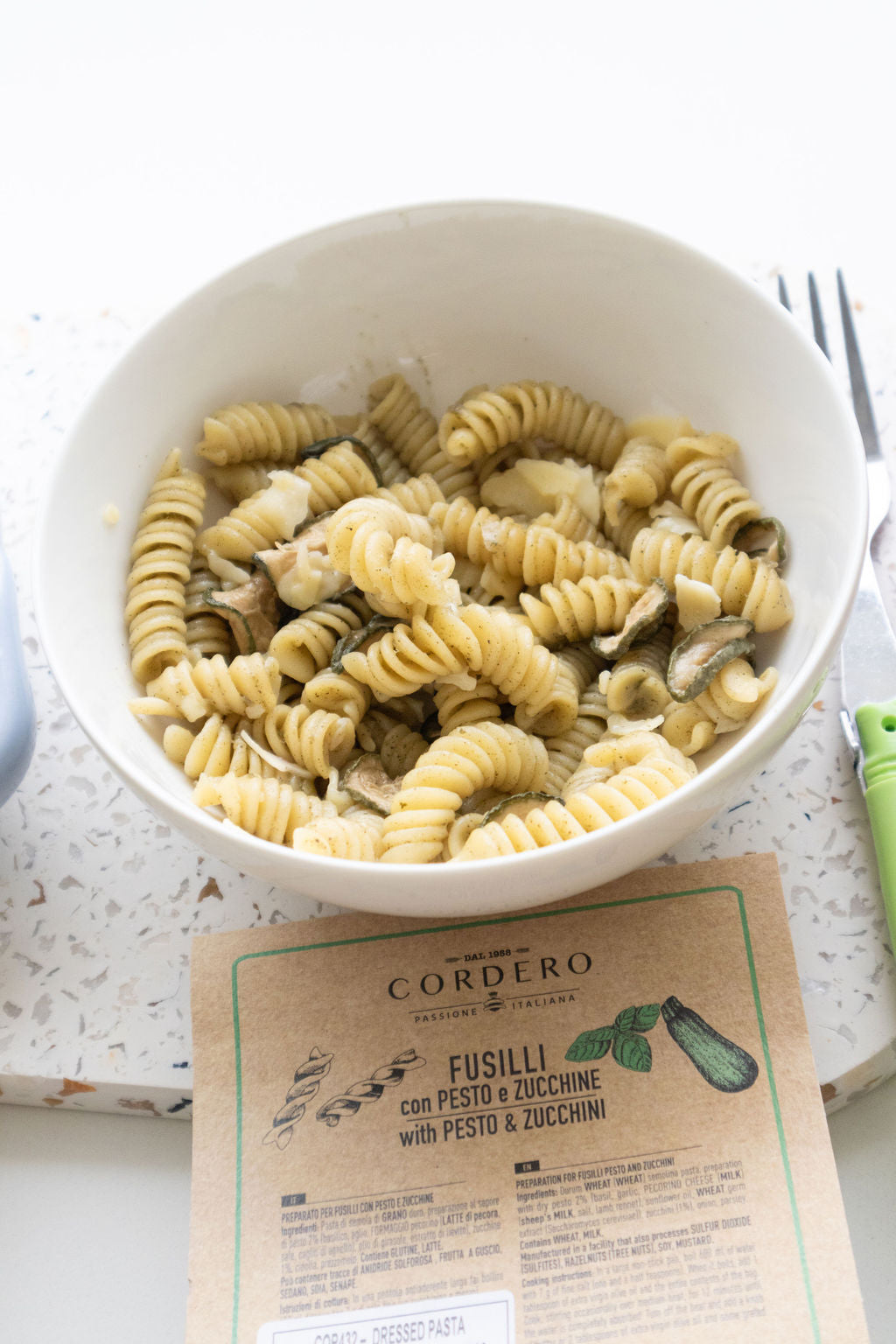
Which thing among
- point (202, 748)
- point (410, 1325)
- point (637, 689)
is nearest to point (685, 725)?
point (637, 689)

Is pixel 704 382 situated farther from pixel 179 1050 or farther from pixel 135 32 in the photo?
pixel 135 32

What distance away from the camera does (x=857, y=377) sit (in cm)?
129

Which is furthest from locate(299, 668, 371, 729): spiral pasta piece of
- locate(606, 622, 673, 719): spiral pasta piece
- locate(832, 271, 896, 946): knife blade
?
locate(832, 271, 896, 946): knife blade

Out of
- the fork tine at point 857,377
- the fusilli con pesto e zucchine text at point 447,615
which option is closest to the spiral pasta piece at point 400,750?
the fusilli con pesto e zucchine text at point 447,615

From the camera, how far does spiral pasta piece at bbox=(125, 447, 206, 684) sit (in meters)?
1.02

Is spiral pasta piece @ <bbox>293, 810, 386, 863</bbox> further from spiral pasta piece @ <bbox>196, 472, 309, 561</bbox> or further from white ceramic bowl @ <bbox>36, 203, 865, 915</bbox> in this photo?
spiral pasta piece @ <bbox>196, 472, 309, 561</bbox>

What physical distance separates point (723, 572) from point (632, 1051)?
1.30ft

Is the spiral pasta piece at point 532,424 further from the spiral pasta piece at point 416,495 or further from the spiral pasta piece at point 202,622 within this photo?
the spiral pasta piece at point 202,622

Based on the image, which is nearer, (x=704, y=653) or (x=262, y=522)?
(x=704, y=653)

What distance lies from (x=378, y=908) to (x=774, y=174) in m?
1.20

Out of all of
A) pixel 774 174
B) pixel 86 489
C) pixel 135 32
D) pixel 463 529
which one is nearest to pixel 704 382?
pixel 463 529

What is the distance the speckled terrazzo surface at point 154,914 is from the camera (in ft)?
3.38

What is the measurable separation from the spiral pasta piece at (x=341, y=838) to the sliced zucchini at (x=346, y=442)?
1.19 feet

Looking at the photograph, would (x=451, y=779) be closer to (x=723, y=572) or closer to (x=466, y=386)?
(x=723, y=572)
